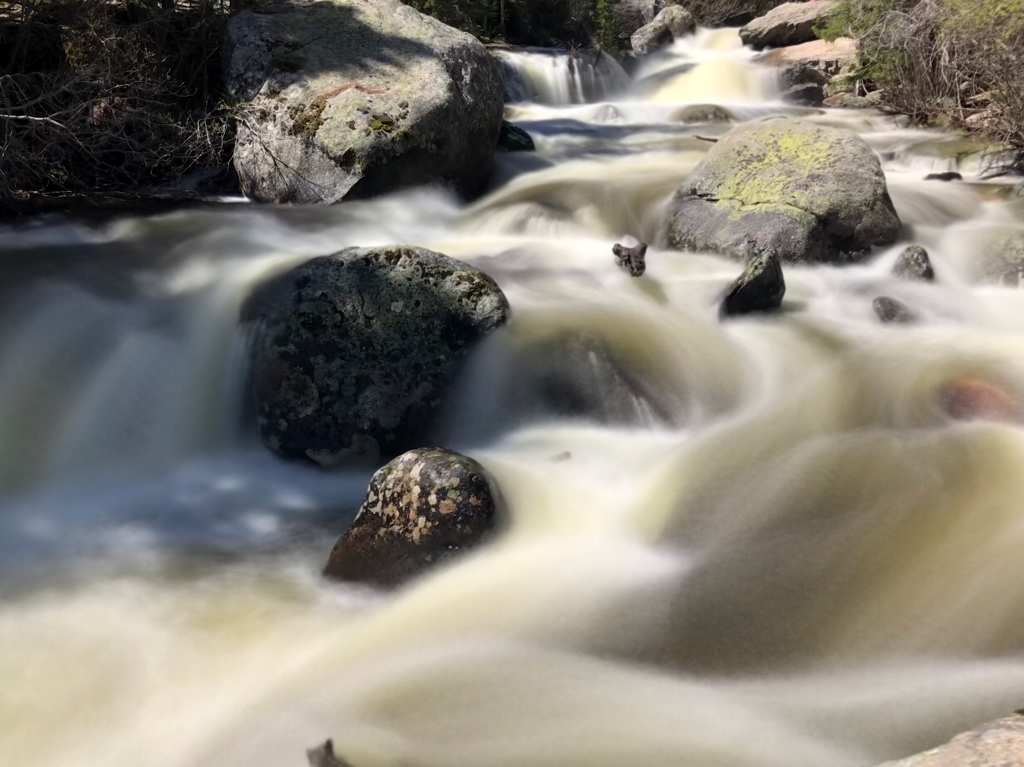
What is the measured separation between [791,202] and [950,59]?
16.5ft

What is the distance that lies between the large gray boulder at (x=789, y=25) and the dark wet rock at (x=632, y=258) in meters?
12.7

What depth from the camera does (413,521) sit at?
342cm

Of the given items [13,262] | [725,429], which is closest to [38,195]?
[13,262]

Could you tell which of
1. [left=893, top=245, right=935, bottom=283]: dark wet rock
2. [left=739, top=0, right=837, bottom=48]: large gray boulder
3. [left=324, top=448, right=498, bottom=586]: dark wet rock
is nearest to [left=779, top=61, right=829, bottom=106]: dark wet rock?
[left=739, top=0, right=837, bottom=48]: large gray boulder

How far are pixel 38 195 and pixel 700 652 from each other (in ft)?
22.1

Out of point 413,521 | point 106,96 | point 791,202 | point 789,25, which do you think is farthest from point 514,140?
point 789,25

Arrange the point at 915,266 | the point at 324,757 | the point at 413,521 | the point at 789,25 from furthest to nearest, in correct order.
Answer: the point at 789,25
the point at 915,266
the point at 413,521
the point at 324,757

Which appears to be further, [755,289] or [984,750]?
[755,289]

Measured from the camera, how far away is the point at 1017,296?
5883 mm

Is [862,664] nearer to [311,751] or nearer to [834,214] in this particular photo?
[311,751]

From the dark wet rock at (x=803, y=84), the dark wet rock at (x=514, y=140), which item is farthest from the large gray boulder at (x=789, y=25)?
the dark wet rock at (x=514, y=140)

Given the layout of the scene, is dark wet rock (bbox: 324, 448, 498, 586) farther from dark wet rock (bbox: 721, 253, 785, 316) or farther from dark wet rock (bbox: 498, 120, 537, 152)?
dark wet rock (bbox: 498, 120, 537, 152)

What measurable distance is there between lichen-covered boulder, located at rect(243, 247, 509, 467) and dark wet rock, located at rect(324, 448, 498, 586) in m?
0.93

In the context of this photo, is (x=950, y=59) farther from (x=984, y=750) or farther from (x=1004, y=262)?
(x=984, y=750)
